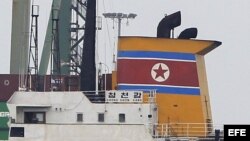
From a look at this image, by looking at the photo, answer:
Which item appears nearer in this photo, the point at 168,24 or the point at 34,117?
the point at 34,117

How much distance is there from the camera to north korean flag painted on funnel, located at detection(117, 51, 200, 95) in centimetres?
2661

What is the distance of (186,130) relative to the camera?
26188mm

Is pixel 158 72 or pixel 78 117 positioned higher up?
pixel 158 72

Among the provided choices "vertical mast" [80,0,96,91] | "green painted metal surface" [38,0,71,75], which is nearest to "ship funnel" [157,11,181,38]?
"vertical mast" [80,0,96,91]

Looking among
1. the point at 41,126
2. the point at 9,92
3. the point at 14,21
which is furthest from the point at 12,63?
the point at 41,126

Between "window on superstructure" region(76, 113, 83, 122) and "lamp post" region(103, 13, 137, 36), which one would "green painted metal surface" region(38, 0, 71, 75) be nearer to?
"lamp post" region(103, 13, 137, 36)

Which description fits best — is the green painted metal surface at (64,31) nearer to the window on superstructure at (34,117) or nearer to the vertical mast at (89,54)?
the vertical mast at (89,54)

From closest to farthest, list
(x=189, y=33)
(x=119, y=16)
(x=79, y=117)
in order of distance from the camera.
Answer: (x=79, y=117) → (x=189, y=33) → (x=119, y=16)

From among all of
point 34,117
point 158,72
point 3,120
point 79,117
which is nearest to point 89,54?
point 158,72

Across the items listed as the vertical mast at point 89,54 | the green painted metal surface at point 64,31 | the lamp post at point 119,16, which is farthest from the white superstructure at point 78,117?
the green painted metal surface at point 64,31

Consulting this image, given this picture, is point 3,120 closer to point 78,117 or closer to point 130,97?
point 78,117

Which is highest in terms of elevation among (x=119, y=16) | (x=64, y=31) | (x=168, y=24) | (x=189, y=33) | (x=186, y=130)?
(x=64, y=31)

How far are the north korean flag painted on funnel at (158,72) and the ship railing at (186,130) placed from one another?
1.07 meters

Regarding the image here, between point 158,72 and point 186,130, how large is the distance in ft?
6.62
